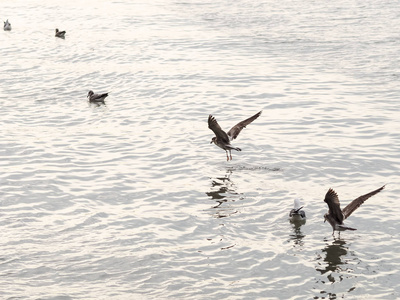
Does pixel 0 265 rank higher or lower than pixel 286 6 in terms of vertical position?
lower

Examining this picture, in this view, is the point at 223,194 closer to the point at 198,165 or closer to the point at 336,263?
the point at 198,165

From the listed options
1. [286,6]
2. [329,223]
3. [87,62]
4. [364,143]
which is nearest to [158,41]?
[87,62]

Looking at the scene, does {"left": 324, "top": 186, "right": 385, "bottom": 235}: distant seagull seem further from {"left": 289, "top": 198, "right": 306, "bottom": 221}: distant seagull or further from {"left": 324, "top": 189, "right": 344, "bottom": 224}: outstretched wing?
{"left": 289, "top": 198, "right": 306, "bottom": 221}: distant seagull

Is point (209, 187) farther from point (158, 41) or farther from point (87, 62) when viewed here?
point (158, 41)

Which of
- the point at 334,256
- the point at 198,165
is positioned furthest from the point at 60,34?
the point at 334,256

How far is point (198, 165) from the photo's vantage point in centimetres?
1506

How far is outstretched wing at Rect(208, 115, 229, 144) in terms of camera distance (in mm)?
14253

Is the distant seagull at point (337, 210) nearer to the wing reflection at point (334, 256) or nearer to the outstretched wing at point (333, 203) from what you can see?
the outstretched wing at point (333, 203)

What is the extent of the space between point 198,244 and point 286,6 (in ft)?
87.4

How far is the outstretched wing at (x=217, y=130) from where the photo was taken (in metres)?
14.3

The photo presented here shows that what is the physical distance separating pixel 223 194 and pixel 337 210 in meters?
2.90

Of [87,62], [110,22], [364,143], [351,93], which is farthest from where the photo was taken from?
[110,22]

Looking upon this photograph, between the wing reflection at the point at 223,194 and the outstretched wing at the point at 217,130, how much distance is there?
806 mm

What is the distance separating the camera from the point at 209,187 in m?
13.8
